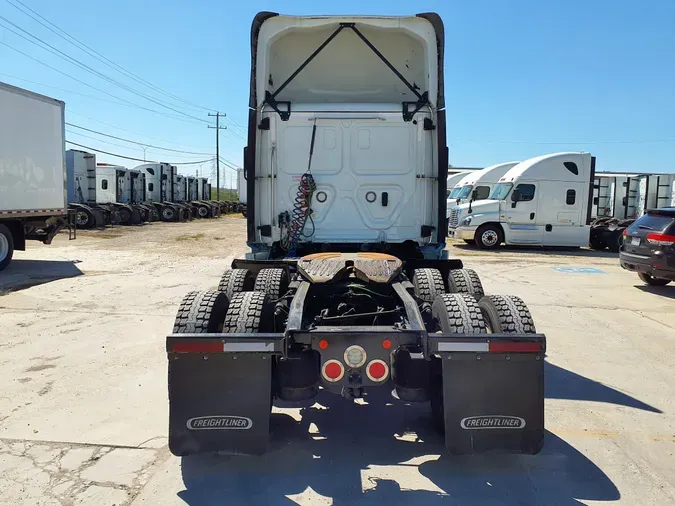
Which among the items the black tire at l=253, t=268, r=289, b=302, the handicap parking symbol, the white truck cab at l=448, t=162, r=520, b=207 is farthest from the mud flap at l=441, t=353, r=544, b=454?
the white truck cab at l=448, t=162, r=520, b=207

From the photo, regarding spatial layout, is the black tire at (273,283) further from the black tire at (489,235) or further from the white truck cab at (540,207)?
the black tire at (489,235)

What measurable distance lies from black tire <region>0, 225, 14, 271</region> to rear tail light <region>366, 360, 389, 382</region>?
39.0ft

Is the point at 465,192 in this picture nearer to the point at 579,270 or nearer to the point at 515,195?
the point at 515,195

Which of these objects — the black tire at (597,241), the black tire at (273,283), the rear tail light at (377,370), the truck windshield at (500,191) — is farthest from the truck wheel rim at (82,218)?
the rear tail light at (377,370)

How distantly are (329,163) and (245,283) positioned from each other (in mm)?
1724

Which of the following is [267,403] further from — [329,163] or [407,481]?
[329,163]

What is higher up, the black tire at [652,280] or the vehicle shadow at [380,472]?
the black tire at [652,280]

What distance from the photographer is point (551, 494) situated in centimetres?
325

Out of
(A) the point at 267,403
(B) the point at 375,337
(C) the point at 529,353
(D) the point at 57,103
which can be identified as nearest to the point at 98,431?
(A) the point at 267,403

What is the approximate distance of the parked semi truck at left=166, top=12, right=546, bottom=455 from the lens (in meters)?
3.28

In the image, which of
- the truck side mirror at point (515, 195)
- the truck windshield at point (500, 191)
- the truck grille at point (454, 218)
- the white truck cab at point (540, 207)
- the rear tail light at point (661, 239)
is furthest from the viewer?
the truck grille at point (454, 218)

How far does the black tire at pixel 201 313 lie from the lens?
3.72 m

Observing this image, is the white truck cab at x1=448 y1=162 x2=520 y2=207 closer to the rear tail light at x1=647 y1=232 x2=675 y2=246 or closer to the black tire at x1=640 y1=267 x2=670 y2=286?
the black tire at x1=640 y1=267 x2=670 y2=286

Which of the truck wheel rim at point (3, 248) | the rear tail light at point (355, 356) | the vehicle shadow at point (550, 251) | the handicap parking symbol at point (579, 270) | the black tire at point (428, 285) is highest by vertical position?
the black tire at point (428, 285)
